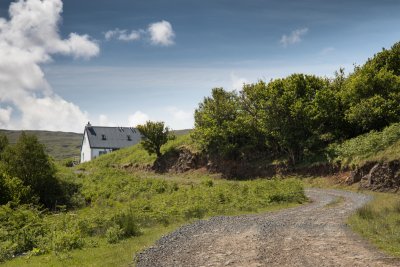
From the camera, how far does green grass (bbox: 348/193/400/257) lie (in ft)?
53.6

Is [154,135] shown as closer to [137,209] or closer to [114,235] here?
[137,209]

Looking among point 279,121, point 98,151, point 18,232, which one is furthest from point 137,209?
point 98,151

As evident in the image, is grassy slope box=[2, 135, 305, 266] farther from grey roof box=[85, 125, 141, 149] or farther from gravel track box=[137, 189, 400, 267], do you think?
grey roof box=[85, 125, 141, 149]

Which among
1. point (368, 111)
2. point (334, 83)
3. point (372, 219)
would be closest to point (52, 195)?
point (372, 219)

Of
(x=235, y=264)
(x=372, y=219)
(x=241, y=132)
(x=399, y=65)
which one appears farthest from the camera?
(x=241, y=132)

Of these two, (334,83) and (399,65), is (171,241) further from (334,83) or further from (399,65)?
(334,83)

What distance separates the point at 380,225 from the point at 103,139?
10544 cm

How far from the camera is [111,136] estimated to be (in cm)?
12006

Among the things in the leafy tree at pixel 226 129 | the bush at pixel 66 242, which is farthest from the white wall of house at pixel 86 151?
the bush at pixel 66 242

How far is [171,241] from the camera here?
750 inches

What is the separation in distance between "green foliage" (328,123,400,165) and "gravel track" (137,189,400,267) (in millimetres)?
17050

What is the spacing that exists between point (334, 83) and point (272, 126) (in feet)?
50.8

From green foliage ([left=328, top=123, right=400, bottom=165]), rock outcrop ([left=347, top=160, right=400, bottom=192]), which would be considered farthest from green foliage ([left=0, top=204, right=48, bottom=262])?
green foliage ([left=328, top=123, right=400, bottom=165])

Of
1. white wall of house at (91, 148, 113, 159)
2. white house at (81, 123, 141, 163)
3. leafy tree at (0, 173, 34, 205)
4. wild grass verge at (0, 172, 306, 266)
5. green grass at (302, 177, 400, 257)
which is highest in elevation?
white house at (81, 123, 141, 163)
